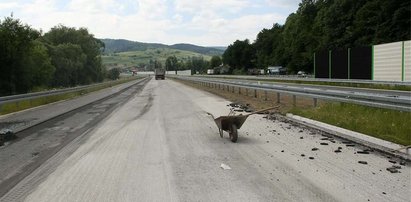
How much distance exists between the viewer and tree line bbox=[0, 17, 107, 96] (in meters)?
39.3

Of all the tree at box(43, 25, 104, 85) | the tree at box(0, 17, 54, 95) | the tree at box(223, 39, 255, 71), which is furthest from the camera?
the tree at box(223, 39, 255, 71)

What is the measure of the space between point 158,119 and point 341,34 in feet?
241

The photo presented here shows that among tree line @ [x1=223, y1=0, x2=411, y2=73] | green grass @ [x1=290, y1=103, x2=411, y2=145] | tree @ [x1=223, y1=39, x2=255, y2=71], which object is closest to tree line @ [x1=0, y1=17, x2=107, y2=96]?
green grass @ [x1=290, y1=103, x2=411, y2=145]

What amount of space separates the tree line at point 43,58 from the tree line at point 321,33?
45316 mm

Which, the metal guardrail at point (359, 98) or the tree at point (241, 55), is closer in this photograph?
the metal guardrail at point (359, 98)

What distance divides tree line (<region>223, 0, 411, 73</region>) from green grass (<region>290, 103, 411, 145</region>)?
49658 mm

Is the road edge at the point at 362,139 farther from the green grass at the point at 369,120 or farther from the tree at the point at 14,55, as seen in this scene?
the tree at the point at 14,55

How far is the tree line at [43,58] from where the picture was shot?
39.3 meters

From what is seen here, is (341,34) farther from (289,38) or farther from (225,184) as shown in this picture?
(225,184)

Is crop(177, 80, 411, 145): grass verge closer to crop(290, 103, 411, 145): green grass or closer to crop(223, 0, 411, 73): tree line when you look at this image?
crop(290, 103, 411, 145): green grass

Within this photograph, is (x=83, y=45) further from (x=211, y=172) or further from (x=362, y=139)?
(x=211, y=172)

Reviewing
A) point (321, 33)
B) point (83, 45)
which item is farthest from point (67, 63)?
point (321, 33)

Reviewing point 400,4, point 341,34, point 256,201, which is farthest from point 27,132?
point 341,34

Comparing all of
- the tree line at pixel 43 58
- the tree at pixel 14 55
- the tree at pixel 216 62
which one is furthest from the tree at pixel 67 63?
the tree at pixel 216 62
